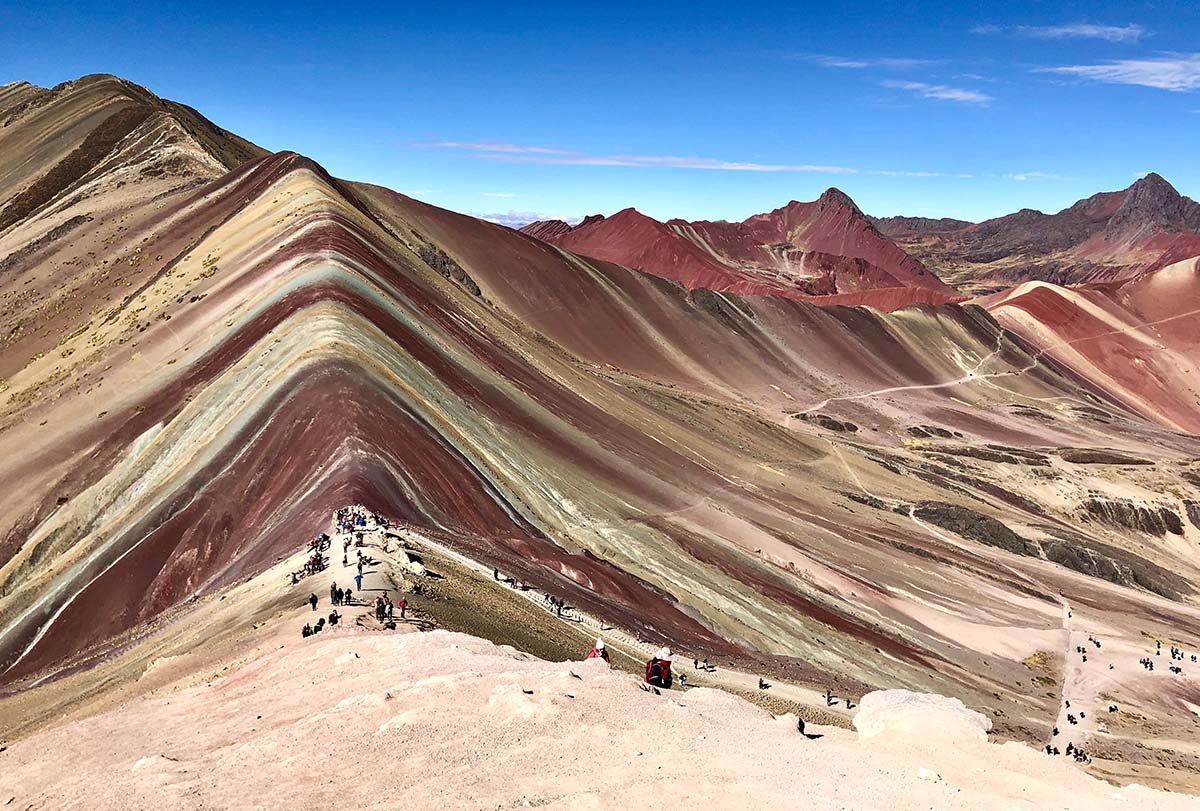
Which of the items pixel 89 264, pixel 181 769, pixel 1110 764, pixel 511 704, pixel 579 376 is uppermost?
pixel 89 264

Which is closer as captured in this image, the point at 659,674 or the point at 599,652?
the point at 659,674

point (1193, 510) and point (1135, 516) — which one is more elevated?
point (1193, 510)

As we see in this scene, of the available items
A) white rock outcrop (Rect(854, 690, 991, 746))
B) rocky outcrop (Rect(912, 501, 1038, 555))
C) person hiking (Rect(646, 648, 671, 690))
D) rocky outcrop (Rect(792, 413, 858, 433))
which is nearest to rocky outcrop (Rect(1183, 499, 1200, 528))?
rocky outcrop (Rect(912, 501, 1038, 555))

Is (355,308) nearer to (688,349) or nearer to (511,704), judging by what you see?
(511,704)

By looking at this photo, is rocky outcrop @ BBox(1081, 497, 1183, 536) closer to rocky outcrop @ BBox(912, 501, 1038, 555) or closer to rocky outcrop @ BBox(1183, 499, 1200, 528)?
rocky outcrop @ BBox(1183, 499, 1200, 528)

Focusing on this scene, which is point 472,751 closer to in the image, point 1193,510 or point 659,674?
point 659,674

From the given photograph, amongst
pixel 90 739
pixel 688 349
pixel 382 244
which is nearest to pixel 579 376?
pixel 382 244

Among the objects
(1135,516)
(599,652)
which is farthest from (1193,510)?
(599,652)

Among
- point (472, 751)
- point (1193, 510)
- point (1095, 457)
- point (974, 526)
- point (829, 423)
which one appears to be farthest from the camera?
point (829, 423)
